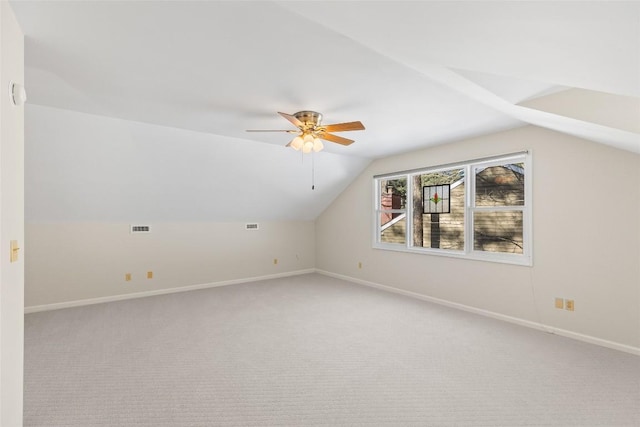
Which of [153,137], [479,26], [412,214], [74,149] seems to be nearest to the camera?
[479,26]

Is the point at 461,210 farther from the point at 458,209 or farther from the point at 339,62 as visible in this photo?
the point at 339,62

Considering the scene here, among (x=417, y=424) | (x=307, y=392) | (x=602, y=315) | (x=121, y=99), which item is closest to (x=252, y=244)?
(x=121, y=99)

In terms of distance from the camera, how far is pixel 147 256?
4988 millimetres

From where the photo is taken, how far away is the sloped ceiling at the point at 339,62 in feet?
4.11

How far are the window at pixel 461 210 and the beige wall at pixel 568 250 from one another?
5.5 inches

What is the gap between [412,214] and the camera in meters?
5.07

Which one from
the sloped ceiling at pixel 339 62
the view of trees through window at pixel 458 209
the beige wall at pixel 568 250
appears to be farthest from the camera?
the view of trees through window at pixel 458 209

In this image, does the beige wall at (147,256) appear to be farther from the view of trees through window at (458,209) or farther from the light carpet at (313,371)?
the view of trees through window at (458,209)

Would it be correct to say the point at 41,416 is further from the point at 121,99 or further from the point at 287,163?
the point at 287,163

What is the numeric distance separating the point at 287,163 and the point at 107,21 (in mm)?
3453
